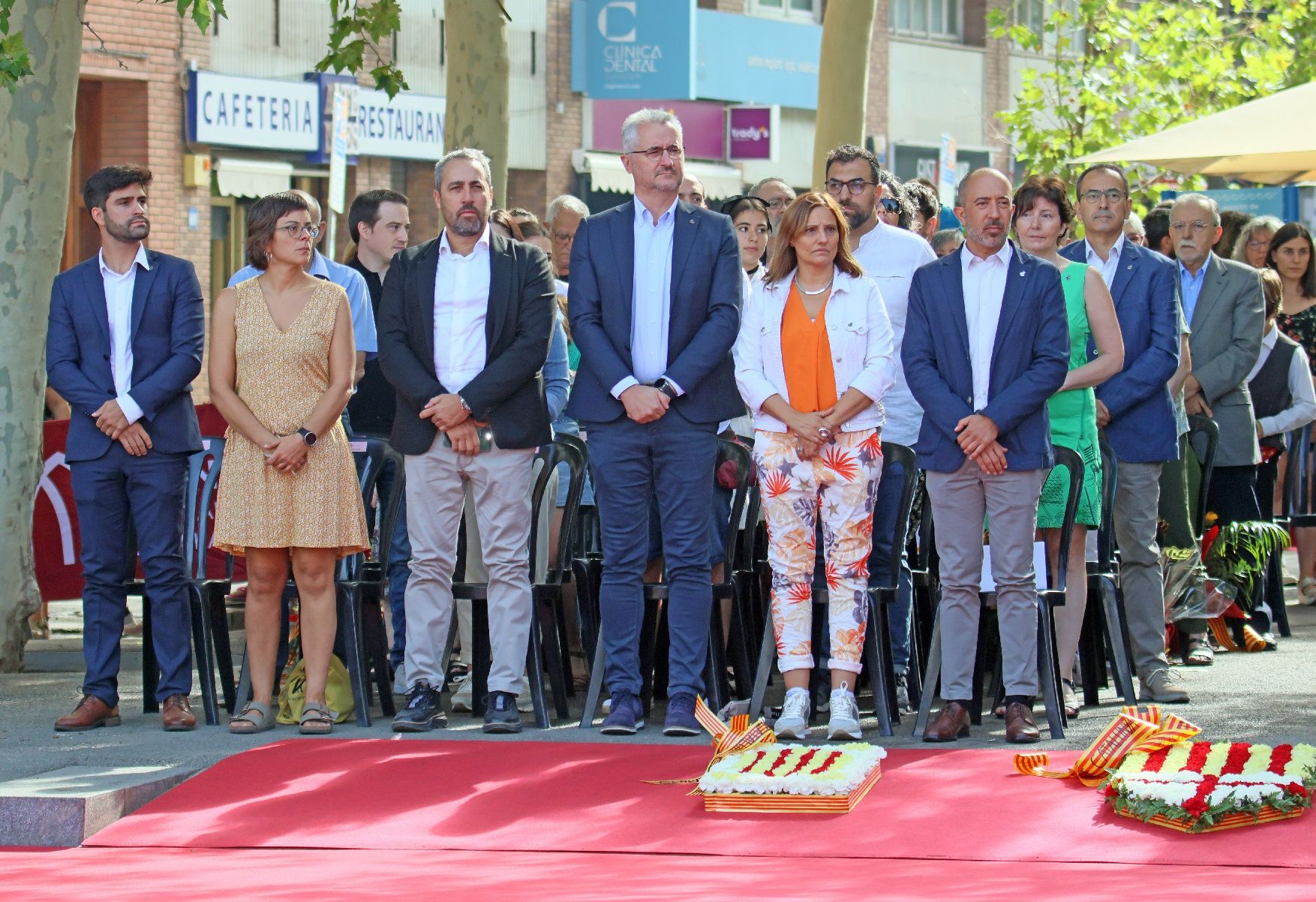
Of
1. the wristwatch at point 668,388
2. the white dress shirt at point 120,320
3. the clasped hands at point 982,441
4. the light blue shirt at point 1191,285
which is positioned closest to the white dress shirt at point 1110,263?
the clasped hands at point 982,441

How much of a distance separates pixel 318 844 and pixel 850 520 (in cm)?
245

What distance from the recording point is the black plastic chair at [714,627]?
884cm

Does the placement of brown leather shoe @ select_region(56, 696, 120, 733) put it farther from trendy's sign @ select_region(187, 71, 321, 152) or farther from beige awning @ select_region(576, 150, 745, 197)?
beige awning @ select_region(576, 150, 745, 197)

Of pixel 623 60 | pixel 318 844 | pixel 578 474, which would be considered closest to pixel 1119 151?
pixel 578 474

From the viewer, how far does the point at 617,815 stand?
7188 mm

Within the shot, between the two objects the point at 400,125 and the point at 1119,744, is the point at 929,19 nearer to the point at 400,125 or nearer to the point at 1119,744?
the point at 400,125

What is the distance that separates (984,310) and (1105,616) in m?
1.65

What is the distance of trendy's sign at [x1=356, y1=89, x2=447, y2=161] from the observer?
2706 cm

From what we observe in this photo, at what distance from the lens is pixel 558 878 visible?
6.47 m

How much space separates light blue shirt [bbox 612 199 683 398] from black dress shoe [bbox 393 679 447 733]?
1498 millimetres

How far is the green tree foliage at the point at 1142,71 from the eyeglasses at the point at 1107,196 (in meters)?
13.2

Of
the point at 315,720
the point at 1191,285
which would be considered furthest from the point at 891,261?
the point at 315,720

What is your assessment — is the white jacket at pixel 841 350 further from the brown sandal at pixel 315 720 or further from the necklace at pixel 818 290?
the brown sandal at pixel 315 720

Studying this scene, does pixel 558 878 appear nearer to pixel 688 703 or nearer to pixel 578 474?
pixel 688 703
